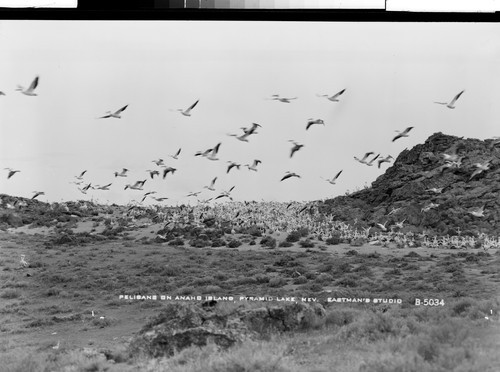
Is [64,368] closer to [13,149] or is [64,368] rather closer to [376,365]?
[13,149]

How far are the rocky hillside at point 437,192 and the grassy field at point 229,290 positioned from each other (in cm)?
28

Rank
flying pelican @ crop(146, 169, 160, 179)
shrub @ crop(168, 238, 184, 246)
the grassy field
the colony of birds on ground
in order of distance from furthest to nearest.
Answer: flying pelican @ crop(146, 169, 160, 179) → shrub @ crop(168, 238, 184, 246) → the colony of birds on ground → the grassy field

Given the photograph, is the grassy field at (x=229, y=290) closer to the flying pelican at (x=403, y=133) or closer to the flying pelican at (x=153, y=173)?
the flying pelican at (x=153, y=173)

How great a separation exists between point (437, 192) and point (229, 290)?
2.19 metres

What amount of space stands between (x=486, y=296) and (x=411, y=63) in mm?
2279

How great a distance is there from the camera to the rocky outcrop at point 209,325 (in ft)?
17.8

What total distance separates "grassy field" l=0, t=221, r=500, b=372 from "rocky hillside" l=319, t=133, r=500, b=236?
0.28 meters

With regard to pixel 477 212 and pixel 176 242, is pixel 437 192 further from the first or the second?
pixel 176 242

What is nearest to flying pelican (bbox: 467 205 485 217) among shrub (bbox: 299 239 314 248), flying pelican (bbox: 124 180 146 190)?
shrub (bbox: 299 239 314 248)

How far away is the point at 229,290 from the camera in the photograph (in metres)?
5.62

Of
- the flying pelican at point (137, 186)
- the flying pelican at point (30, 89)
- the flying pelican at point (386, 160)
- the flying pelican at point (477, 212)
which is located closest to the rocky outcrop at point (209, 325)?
the flying pelican at point (137, 186)

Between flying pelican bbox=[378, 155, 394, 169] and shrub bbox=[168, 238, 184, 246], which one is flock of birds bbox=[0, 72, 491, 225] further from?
shrub bbox=[168, 238, 184, 246]

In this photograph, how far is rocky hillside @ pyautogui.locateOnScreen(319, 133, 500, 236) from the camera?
5.61 meters

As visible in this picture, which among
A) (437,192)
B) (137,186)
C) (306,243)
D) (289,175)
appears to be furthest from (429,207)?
(137,186)
